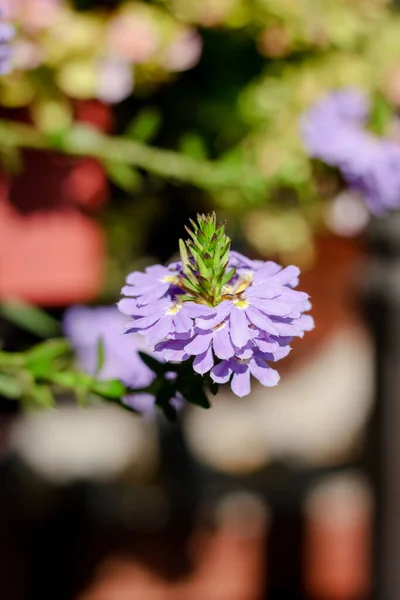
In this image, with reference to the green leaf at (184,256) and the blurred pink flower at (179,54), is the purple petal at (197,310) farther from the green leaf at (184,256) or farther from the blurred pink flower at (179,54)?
the blurred pink flower at (179,54)

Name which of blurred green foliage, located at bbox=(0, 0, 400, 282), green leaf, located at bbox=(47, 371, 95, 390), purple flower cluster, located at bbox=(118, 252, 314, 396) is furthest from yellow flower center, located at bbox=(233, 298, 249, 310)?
blurred green foliage, located at bbox=(0, 0, 400, 282)

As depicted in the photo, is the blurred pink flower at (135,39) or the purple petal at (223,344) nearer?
the purple petal at (223,344)

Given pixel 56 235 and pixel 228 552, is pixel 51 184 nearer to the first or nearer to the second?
pixel 56 235

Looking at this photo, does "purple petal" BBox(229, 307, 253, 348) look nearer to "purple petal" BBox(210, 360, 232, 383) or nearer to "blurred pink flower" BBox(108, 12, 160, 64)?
"purple petal" BBox(210, 360, 232, 383)

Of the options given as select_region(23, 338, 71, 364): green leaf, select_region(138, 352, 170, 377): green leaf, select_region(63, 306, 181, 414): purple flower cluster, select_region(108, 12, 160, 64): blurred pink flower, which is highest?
select_region(108, 12, 160, 64): blurred pink flower

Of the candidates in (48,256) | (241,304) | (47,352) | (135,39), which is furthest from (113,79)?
(241,304)

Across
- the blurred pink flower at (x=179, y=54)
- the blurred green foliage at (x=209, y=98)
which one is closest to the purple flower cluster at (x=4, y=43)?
the blurred green foliage at (x=209, y=98)

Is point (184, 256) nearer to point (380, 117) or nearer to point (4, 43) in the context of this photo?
point (4, 43)

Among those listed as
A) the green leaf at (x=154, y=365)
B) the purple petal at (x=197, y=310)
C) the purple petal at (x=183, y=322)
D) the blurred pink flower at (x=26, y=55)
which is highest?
the blurred pink flower at (x=26, y=55)
